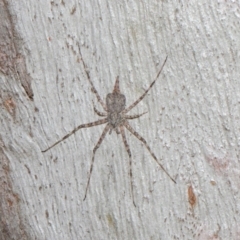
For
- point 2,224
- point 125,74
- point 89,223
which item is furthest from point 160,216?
point 2,224

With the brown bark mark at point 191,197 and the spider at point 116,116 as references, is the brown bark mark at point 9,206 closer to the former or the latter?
the spider at point 116,116

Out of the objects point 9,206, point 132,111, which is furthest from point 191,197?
point 9,206

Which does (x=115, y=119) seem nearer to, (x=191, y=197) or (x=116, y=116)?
(x=116, y=116)

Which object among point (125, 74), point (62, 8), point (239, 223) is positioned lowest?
point (239, 223)

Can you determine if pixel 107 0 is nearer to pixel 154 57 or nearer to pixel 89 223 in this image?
pixel 154 57

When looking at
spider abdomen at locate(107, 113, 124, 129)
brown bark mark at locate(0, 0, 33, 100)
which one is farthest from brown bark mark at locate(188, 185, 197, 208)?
brown bark mark at locate(0, 0, 33, 100)

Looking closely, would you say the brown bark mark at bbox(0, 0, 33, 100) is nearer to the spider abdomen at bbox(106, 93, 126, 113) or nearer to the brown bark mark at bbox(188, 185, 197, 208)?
the spider abdomen at bbox(106, 93, 126, 113)

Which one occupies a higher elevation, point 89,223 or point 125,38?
point 125,38
